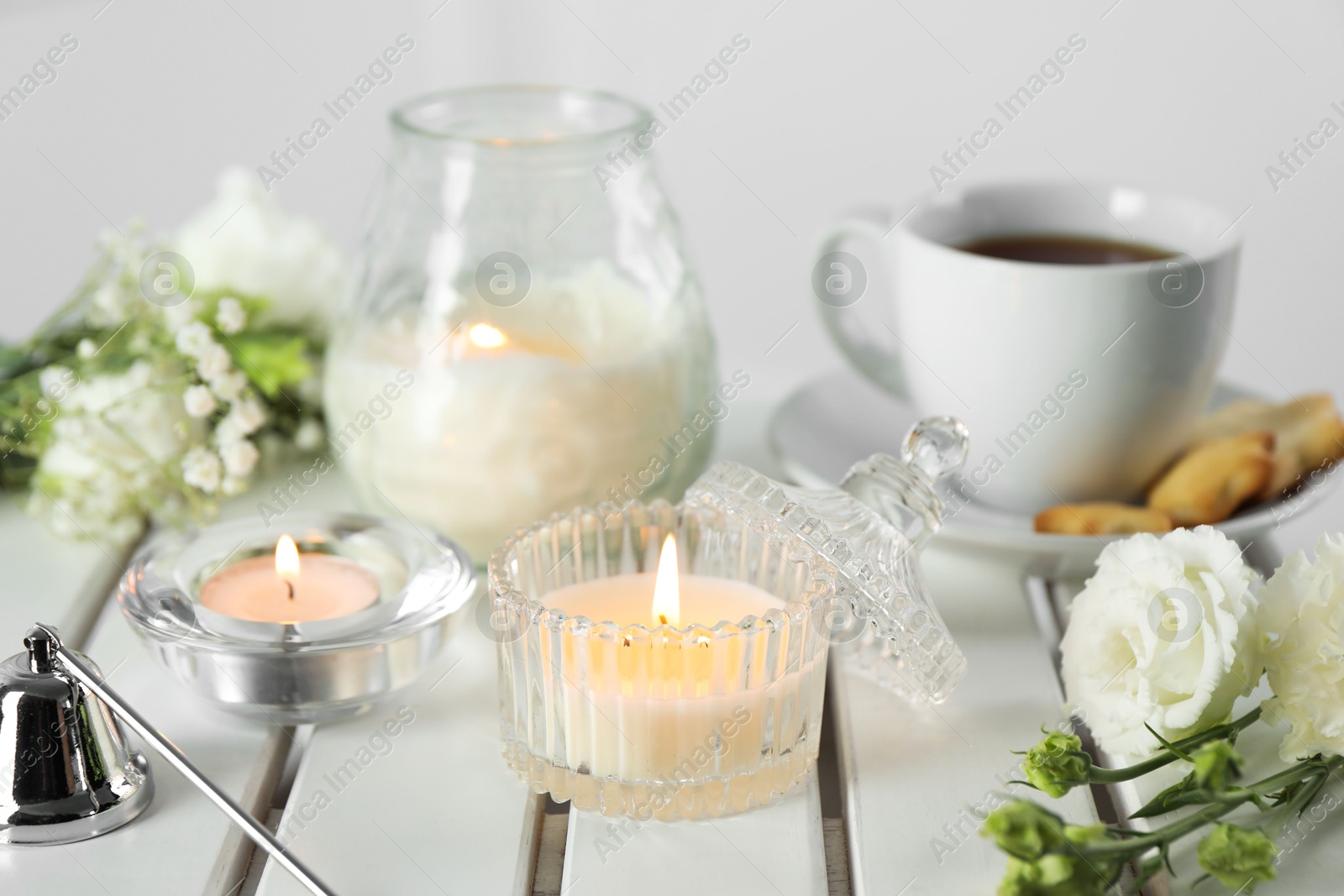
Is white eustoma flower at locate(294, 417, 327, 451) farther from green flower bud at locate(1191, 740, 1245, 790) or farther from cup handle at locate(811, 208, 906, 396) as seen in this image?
green flower bud at locate(1191, 740, 1245, 790)

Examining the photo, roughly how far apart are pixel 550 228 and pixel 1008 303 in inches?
10.3

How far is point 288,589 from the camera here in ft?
1.91

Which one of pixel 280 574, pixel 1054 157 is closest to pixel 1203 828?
pixel 280 574

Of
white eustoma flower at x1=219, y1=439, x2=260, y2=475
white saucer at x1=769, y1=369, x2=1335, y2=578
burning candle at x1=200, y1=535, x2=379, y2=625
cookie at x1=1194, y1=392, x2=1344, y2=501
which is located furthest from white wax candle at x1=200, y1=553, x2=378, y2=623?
cookie at x1=1194, y1=392, x2=1344, y2=501

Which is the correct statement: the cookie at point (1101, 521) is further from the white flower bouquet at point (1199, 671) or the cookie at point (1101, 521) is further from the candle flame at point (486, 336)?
the candle flame at point (486, 336)

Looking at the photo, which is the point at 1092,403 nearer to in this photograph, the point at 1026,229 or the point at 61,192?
the point at 1026,229

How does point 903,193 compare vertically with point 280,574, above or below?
above

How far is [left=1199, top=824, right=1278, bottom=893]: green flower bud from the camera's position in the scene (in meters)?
0.42

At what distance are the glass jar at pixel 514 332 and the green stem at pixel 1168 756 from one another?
0.30m

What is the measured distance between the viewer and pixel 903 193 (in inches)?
55.7

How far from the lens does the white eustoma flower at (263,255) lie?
2.73 ft

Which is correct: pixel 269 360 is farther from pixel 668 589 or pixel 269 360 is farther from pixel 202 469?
pixel 668 589

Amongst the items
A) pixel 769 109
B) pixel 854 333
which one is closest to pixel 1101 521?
pixel 854 333

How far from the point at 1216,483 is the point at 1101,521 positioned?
0.23 feet
